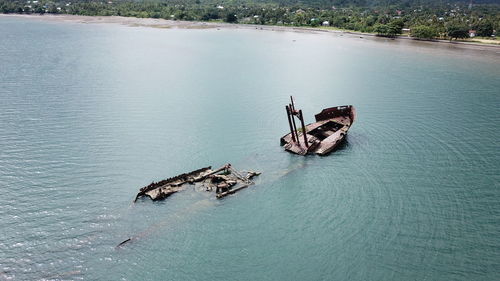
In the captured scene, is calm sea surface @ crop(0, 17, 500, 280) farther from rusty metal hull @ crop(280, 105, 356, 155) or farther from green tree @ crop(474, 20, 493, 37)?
green tree @ crop(474, 20, 493, 37)

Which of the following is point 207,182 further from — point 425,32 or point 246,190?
point 425,32

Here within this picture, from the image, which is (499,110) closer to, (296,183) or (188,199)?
(296,183)

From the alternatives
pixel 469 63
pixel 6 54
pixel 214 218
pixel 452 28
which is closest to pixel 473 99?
pixel 469 63

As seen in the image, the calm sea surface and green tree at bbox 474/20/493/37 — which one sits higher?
green tree at bbox 474/20/493/37

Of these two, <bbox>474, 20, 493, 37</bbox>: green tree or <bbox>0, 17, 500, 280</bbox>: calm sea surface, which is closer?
<bbox>0, 17, 500, 280</bbox>: calm sea surface

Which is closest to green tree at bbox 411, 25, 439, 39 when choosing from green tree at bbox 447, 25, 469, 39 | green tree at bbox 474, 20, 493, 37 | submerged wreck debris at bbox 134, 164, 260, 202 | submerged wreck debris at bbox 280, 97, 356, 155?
green tree at bbox 447, 25, 469, 39

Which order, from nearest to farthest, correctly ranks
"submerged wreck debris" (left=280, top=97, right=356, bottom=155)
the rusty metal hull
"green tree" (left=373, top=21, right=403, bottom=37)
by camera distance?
"submerged wreck debris" (left=280, top=97, right=356, bottom=155)
the rusty metal hull
"green tree" (left=373, top=21, right=403, bottom=37)
